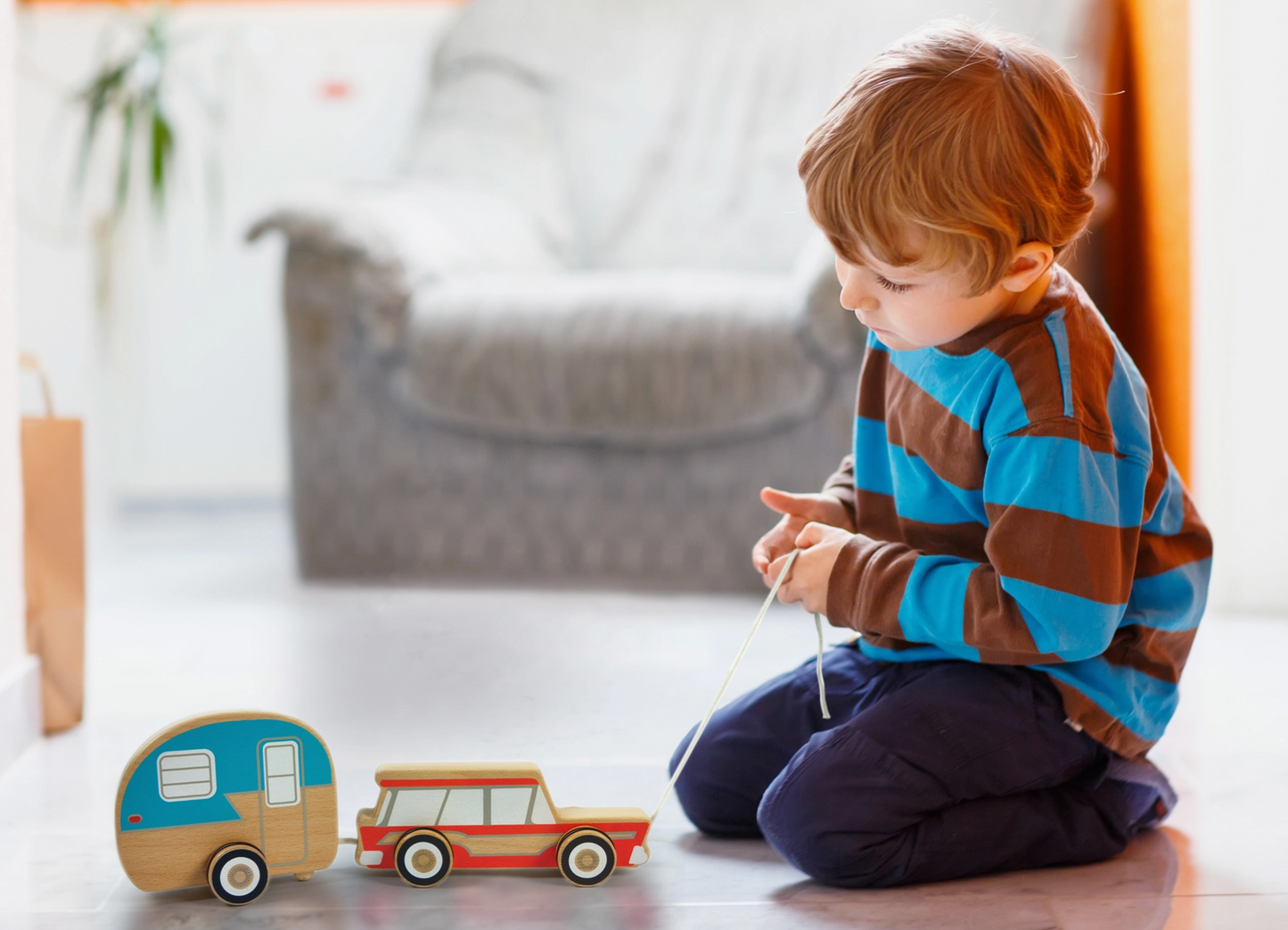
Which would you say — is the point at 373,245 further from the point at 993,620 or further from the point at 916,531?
the point at 993,620

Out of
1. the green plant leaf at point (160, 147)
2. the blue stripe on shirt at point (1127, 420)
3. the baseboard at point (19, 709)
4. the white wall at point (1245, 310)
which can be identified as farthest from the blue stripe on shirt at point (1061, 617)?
the green plant leaf at point (160, 147)

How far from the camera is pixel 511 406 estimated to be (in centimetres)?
166

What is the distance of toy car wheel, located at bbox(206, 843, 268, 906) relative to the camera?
78 centimetres

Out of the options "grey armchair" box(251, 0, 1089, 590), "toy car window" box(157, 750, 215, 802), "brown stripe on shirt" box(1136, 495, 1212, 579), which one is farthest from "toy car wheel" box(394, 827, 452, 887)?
"grey armchair" box(251, 0, 1089, 590)

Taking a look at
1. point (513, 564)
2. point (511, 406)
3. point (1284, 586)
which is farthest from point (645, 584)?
point (1284, 586)

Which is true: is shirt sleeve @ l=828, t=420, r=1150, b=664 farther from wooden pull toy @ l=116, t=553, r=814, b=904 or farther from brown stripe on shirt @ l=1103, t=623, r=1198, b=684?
wooden pull toy @ l=116, t=553, r=814, b=904

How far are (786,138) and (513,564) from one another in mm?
842

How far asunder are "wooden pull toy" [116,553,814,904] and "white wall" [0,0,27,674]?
14.4 inches

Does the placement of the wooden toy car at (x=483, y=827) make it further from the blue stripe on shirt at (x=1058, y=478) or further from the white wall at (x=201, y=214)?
the white wall at (x=201, y=214)

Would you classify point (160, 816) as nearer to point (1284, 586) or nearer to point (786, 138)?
point (1284, 586)

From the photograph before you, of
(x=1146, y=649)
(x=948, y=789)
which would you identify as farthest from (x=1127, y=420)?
(x=948, y=789)

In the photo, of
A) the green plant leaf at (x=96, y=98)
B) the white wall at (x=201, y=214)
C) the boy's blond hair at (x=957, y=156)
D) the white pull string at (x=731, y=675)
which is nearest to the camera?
the boy's blond hair at (x=957, y=156)

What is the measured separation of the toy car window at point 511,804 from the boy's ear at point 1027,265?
42 cm

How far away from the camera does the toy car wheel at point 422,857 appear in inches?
31.7
